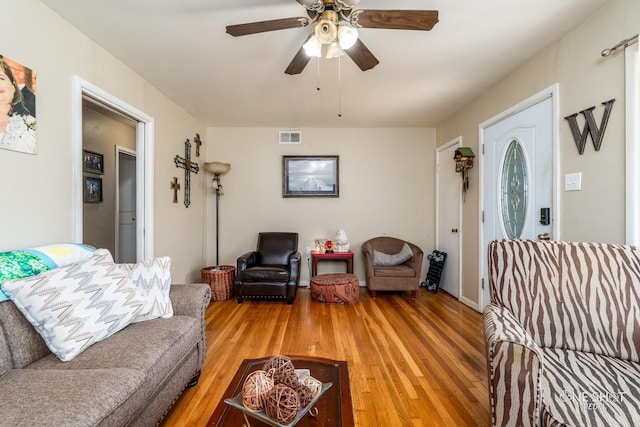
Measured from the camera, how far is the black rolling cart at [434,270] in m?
3.89

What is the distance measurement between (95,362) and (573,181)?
2.98m

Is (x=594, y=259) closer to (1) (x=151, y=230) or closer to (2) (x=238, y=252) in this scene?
(1) (x=151, y=230)

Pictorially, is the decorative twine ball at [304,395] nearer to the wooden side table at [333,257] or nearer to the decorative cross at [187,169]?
the wooden side table at [333,257]

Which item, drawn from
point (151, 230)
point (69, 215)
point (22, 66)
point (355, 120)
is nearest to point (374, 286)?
point (355, 120)

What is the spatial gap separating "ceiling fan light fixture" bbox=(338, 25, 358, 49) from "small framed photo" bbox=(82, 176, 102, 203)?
3508 millimetres

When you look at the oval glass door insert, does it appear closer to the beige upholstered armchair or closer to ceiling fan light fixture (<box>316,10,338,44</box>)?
the beige upholstered armchair

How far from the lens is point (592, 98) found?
1.83m

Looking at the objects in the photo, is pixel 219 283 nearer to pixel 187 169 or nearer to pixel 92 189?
pixel 187 169

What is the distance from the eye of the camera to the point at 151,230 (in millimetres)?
2822

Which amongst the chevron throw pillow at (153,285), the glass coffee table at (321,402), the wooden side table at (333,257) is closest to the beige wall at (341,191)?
the wooden side table at (333,257)

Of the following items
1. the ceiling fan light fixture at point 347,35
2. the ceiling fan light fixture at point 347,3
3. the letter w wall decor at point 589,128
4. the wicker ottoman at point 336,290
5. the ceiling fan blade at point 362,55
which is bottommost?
the wicker ottoman at point 336,290

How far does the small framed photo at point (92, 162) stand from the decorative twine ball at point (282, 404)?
147 inches

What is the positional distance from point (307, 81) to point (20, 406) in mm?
2815

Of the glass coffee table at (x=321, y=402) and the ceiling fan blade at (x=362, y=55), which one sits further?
the ceiling fan blade at (x=362, y=55)
